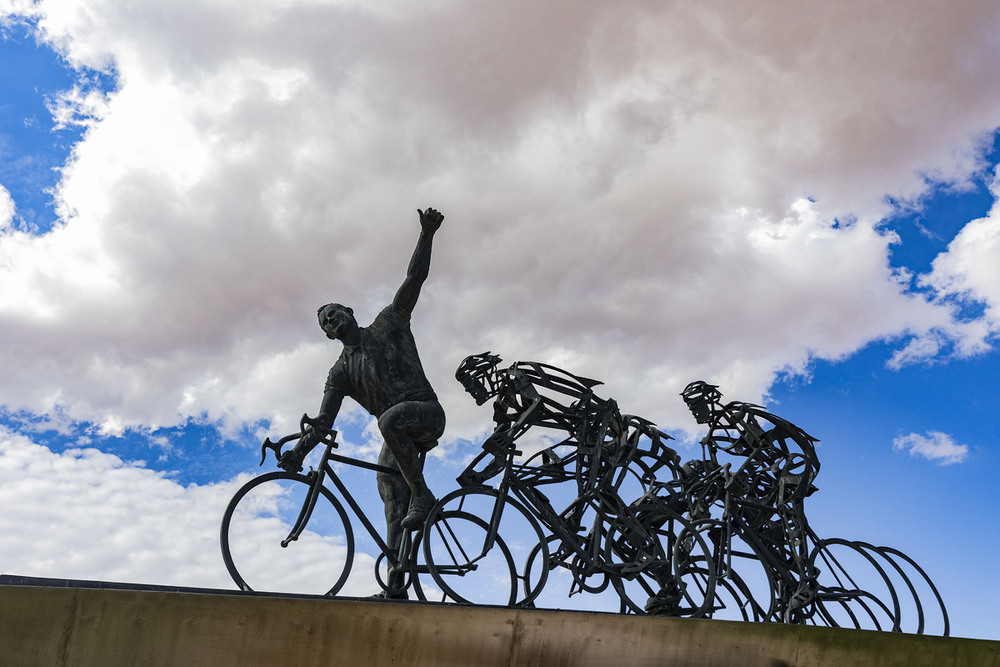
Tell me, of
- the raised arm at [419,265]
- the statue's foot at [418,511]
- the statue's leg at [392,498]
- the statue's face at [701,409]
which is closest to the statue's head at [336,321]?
the raised arm at [419,265]

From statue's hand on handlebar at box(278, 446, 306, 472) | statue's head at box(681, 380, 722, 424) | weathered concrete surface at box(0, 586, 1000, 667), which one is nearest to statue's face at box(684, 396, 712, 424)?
statue's head at box(681, 380, 722, 424)

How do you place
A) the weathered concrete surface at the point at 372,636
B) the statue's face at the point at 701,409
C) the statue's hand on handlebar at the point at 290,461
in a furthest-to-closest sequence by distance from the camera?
1. the statue's face at the point at 701,409
2. the statue's hand on handlebar at the point at 290,461
3. the weathered concrete surface at the point at 372,636

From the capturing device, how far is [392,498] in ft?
30.8

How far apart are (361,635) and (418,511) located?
1.81m

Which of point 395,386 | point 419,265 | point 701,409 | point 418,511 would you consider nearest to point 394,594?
point 418,511

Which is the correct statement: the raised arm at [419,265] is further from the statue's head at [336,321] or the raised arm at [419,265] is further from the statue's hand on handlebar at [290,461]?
the statue's hand on handlebar at [290,461]

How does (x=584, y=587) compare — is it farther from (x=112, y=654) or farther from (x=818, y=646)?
(x=112, y=654)

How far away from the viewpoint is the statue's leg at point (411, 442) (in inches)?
→ 356

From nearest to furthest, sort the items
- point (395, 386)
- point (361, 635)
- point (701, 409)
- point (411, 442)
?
point (361, 635) < point (411, 442) < point (395, 386) < point (701, 409)

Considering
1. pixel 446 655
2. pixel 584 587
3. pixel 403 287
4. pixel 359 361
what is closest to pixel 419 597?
pixel 446 655

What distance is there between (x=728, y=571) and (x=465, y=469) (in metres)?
3.18

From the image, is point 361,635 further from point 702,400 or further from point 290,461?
point 702,400

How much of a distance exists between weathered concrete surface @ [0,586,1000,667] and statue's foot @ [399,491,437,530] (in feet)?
4.53

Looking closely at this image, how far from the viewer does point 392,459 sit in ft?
31.4
